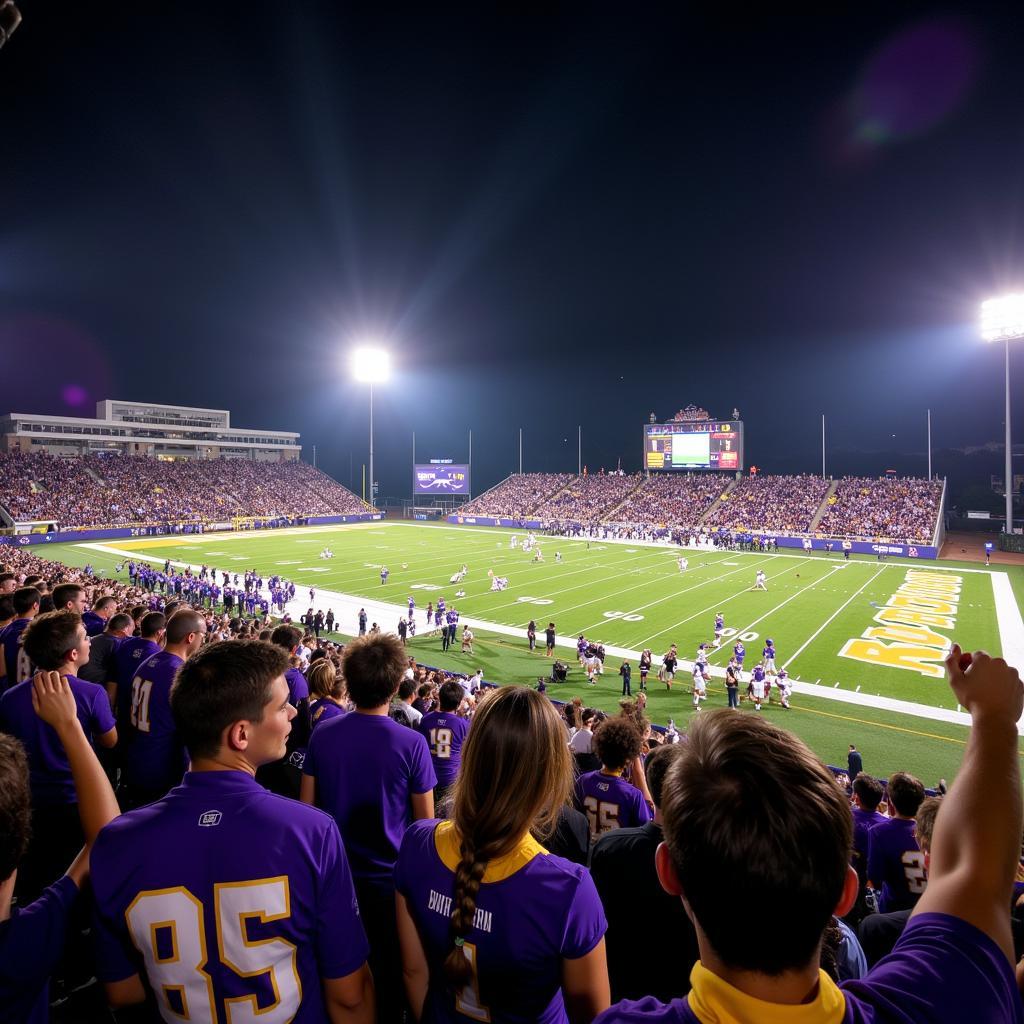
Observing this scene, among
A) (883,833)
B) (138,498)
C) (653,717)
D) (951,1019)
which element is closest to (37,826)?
(951,1019)

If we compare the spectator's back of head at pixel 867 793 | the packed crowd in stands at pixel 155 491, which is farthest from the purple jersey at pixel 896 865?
the packed crowd in stands at pixel 155 491

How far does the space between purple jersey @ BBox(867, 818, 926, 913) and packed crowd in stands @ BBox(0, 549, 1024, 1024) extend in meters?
0.62

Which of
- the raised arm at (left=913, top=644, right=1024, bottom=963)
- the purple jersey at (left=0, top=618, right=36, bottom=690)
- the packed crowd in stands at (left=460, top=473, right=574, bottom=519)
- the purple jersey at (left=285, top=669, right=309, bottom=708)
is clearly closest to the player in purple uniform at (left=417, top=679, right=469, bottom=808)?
the purple jersey at (left=285, top=669, right=309, bottom=708)

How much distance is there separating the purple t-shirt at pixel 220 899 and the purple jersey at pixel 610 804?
2345 mm

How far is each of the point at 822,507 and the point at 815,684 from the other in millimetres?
41798

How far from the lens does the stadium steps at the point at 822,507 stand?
171ft

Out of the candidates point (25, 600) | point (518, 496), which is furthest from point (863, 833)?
point (518, 496)

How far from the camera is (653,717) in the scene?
15.4m

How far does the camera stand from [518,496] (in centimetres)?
7731

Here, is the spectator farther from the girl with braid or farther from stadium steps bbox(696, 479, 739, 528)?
stadium steps bbox(696, 479, 739, 528)

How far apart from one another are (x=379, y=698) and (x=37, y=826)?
203 centimetres

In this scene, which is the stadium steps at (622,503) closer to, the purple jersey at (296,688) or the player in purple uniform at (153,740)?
the purple jersey at (296,688)

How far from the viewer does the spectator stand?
2.52 meters

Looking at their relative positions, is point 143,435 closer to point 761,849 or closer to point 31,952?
point 31,952
